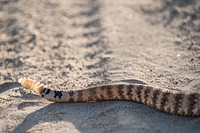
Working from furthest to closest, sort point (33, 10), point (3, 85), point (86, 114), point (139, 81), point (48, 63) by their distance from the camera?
point (33, 10) → point (48, 63) → point (3, 85) → point (139, 81) → point (86, 114)

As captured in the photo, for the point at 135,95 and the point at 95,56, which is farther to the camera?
the point at 95,56

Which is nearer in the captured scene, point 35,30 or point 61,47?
point 61,47

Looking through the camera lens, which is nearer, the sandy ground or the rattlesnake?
the rattlesnake

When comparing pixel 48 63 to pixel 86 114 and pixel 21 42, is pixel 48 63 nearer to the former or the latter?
pixel 21 42

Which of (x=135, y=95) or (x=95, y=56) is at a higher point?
(x=95, y=56)

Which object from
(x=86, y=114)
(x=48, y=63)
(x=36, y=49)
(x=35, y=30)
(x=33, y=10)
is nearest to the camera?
(x=86, y=114)

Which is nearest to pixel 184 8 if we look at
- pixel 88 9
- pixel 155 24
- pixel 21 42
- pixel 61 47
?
pixel 155 24
